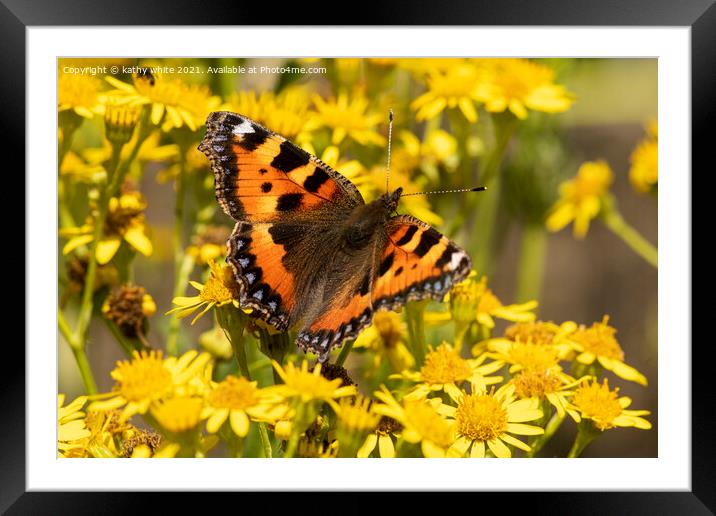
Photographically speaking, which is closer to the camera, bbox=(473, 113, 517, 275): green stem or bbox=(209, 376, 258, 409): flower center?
bbox=(209, 376, 258, 409): flower center

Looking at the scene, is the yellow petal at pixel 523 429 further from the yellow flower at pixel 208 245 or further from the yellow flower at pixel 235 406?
the yellow flower at pixel 208 245

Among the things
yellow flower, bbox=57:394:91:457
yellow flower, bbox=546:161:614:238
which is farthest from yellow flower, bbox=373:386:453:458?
yellow flower, bbox=546:161:614:238

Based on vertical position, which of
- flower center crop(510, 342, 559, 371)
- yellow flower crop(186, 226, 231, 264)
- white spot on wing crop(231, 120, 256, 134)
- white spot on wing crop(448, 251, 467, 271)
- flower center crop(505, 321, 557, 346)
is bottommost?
flower center crop(510, 342, 559, 371)

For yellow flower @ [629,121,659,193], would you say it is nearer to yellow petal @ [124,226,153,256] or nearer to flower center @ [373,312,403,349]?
flower center @ [373,312,403,349]

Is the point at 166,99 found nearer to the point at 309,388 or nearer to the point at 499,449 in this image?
the point at 309,388
